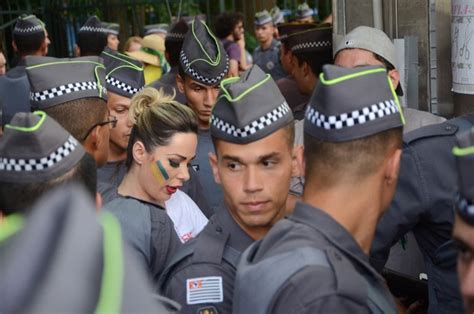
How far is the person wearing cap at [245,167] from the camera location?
314cm

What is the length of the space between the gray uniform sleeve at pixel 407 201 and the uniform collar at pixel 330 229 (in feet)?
3.11

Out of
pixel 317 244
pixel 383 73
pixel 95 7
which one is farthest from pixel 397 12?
pixel 95 7

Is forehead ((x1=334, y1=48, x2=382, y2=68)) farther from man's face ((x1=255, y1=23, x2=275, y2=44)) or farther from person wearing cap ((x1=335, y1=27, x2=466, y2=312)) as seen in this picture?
man's face ((x1=255, y1=23, x2=275, y2=44))

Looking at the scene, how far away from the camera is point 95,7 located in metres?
11.1

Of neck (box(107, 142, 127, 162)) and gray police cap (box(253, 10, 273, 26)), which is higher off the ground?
neck (box(107, 142, 127, 162))

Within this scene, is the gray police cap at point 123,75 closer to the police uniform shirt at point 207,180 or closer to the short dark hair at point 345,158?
the police uniform shirt at point 207,180

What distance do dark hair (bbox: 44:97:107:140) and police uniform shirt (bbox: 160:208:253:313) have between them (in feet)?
3.52

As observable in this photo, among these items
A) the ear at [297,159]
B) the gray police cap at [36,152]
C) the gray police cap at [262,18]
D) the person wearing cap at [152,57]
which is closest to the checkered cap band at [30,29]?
the person wearing cap at [152,57]

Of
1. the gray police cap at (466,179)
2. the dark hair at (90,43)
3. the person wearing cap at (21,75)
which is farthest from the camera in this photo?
the dark hair at (90,43)

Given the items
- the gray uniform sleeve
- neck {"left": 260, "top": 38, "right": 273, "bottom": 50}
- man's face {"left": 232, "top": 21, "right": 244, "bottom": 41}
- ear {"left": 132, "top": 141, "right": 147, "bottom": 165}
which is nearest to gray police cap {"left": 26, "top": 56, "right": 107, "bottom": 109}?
ear {"left": 132, "top": 141, "right": 147, "bottom": 165}

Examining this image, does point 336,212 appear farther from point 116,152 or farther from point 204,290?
Answer: point 116,152

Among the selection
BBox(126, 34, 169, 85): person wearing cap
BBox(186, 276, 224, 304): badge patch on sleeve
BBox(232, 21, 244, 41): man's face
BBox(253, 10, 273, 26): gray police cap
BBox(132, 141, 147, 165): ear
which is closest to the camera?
BBox(186, 276, 224, 304): badge patch on sleeve

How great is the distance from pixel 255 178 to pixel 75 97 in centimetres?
128

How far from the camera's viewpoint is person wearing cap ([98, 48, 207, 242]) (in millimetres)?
4133
